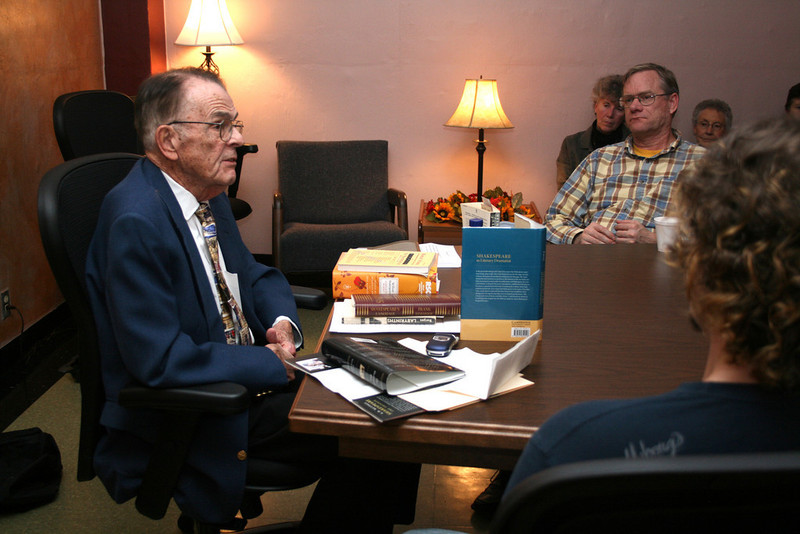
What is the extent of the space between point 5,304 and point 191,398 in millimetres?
2367

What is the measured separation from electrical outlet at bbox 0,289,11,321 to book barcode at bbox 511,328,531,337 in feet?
8.69

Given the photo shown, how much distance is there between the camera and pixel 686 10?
4773 mm

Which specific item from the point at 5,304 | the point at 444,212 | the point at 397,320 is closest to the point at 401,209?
the point at 444,212

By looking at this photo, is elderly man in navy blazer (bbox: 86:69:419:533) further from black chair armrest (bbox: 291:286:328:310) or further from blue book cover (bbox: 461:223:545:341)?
blue book cover (bbox: 461:223:545:341)

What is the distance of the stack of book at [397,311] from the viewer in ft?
5.45

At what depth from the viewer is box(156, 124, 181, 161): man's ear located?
1765mm

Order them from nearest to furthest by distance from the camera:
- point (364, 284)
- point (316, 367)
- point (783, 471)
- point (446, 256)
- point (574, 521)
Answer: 1. point (783, 471)
2. point (574, 521)
3. point (316, 367)
4. point (364, 284)
5. point (446, 256)

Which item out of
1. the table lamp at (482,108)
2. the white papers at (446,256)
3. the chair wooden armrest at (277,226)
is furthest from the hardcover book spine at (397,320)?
the table lamp at (482,108)

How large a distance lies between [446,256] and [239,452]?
1012 millimetres

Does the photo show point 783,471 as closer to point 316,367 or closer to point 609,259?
point 316,367

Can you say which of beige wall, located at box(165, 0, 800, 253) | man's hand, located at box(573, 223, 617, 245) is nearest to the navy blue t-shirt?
man's hand, located at box(573, 223, 617, 245)

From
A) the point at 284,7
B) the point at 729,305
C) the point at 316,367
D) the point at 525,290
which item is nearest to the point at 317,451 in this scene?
the point at 316,367

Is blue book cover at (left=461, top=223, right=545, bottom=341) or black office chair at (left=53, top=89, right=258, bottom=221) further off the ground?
black office chair at (left=53, top=89, right=258, bottom=221)

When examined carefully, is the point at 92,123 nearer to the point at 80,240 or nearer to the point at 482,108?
the point at 80,240
